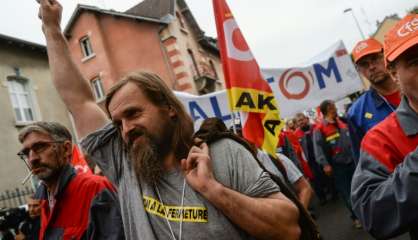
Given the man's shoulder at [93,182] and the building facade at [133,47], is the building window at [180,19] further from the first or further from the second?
the man's shoulder at [93,182]

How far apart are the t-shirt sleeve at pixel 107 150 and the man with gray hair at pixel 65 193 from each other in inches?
8.8

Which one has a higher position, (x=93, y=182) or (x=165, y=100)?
(x=165, y=100)

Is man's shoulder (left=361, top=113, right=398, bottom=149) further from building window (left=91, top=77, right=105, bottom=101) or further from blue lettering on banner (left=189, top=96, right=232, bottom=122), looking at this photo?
building window (left=91, top=77, right=105, bottom=101)

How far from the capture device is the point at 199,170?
1493 mm

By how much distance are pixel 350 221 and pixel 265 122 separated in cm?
391

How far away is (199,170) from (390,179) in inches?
29.9

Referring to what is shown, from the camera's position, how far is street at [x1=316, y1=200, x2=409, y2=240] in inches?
232

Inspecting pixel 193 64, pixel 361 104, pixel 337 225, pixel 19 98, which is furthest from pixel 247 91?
pixel 193 64

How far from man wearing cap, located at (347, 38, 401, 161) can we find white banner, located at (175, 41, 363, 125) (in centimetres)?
229

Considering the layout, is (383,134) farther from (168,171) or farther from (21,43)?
(21,43)

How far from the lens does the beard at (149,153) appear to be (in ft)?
5.57

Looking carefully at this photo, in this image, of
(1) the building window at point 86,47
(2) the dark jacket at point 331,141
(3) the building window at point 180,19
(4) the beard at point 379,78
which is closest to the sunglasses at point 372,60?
(4) the beard at point 379,78

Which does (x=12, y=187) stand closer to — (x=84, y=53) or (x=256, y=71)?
(x=84, y=53)

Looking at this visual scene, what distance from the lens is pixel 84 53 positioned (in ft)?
→ 75.3
